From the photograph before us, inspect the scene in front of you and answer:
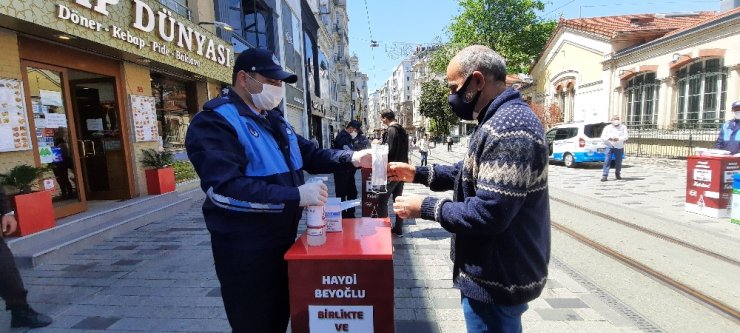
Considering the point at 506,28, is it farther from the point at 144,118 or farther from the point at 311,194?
the point at 311,194

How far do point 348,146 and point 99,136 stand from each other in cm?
508

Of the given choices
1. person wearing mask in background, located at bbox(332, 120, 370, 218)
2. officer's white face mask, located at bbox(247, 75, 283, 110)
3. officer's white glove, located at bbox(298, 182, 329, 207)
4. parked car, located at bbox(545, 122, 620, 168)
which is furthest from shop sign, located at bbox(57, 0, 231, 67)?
parked car, located at bbox(545, 122, 620, 168)

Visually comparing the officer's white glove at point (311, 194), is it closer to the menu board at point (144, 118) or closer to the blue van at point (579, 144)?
the menu board at point (144, 118)

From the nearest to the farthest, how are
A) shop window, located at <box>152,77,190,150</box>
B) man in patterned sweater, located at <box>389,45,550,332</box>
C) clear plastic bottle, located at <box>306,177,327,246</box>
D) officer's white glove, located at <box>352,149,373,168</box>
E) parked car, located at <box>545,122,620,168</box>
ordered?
man in patterned sweater, located at <box>389,45,550,332</box>
clear plastic bottle, located at <box>306,177,327,246</box>
officer's white glove, located at <box>352,149,373,168</box>
shop window, located at <box>152,77,190,150</box>
parked car, located at <box>545,122,620,168</box>

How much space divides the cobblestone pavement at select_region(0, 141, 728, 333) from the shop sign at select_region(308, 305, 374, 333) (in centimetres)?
142

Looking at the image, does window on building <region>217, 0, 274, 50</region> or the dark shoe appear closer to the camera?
the dark shoe

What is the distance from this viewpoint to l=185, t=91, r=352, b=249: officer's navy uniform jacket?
157cm

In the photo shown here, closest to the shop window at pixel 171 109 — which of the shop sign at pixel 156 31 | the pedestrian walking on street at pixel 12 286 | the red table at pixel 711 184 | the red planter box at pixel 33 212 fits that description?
the shop sign at pixel 156 31

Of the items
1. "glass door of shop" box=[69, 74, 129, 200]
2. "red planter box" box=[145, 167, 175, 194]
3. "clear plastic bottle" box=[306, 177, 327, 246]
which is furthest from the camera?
"red planter box" box=[145, 167, 175, 194]

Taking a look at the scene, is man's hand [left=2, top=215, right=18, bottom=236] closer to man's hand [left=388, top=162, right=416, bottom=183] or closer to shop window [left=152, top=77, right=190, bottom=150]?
man's hand [left=388, top=162, right=416, bottom=183]

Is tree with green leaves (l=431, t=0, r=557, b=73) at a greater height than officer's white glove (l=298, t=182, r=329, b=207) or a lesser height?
greater

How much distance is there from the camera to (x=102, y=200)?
7742mm

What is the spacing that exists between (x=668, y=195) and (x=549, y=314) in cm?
706

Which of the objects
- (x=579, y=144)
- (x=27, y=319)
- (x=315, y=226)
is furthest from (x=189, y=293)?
(x=579, y=144)
